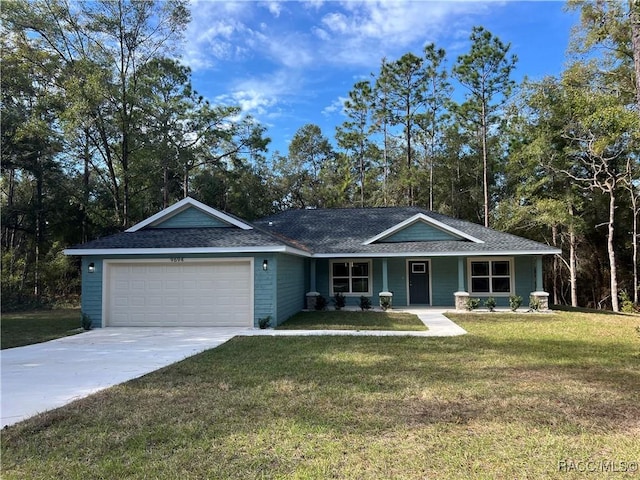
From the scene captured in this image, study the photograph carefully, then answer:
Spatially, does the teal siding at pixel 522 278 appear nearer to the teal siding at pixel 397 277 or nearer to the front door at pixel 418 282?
the front door at pixel 418 282

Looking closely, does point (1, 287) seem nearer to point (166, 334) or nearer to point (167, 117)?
point (167, 117)

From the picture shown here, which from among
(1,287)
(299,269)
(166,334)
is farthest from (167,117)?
(166,334)

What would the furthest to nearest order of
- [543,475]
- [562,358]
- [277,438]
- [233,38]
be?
[233,38]
[562,358]
[277,438]
[543,475]

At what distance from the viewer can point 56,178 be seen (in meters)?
21.4

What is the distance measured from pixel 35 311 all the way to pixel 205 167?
1331cm

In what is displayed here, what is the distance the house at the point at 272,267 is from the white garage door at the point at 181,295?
0.09ft

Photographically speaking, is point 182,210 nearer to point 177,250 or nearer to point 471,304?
point 177,250

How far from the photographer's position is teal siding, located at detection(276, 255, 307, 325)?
11.3 m

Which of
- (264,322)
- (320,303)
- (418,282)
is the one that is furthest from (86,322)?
(418,282)

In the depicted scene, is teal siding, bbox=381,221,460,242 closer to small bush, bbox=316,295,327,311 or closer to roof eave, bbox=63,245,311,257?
small bush, bbox=316,295,327,311

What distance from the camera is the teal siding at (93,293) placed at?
10.9 meters

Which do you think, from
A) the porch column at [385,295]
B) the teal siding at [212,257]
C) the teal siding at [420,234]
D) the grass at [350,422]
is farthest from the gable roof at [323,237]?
the grass at [350,422]

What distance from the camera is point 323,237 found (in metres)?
16.6

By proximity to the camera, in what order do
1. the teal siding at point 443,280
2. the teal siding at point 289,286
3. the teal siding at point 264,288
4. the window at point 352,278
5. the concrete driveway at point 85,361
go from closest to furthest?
1. the concrete driveway at point 85,361
2. the teal siding at point 264,288
3. the teal siding at point 289,286
4. the teal siding at point 443,280
5. the window at point 352,278
